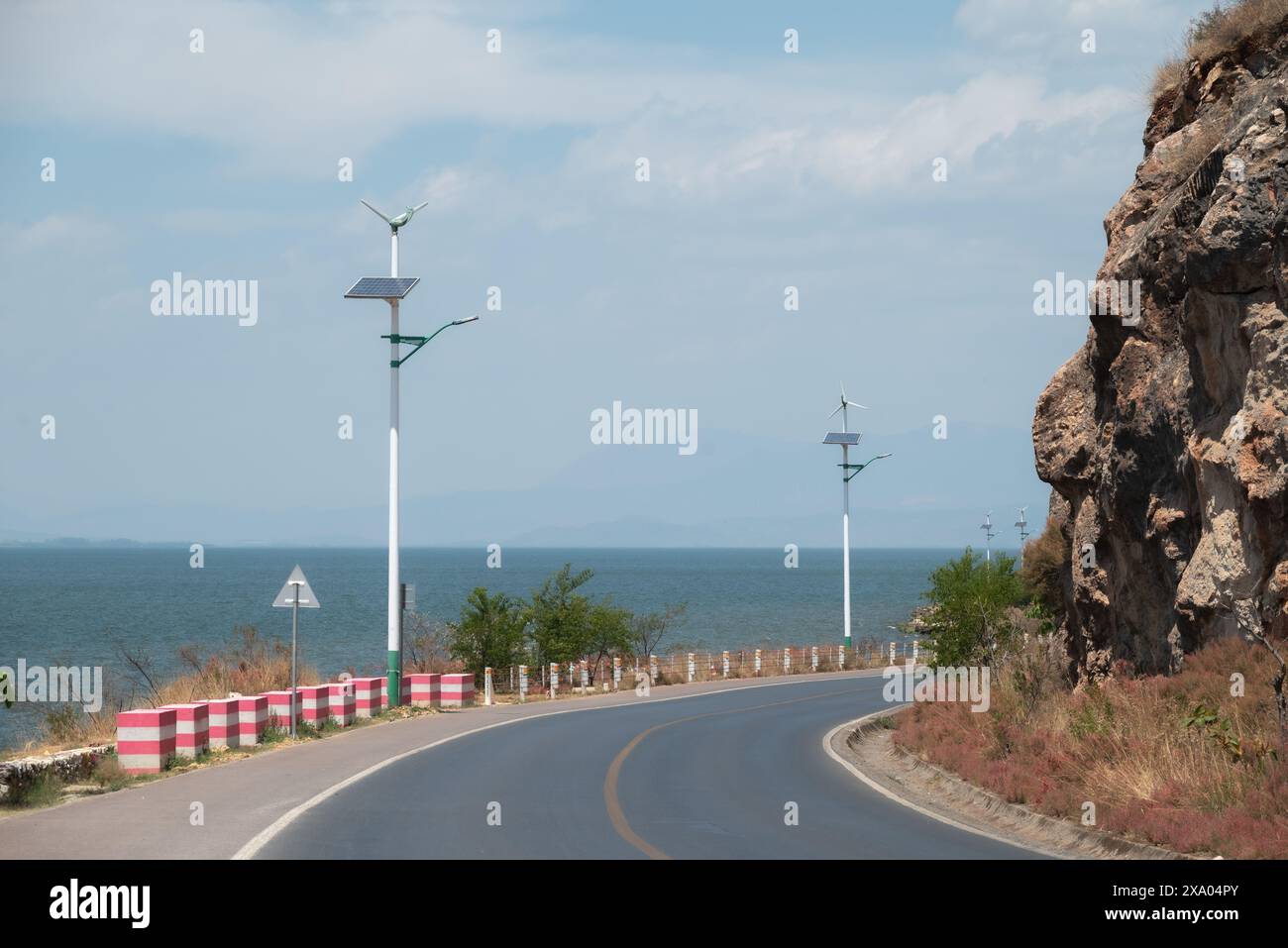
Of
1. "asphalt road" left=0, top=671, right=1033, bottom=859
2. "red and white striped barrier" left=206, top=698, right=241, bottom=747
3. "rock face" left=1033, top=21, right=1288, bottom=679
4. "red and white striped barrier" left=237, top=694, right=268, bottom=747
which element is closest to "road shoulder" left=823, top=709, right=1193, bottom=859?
"asphalt road" left=0, top=671, right=1033, bottom=859

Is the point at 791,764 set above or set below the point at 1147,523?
below

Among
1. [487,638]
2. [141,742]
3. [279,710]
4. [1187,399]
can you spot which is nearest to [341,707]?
[279,710]

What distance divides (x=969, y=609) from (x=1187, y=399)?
1100cm

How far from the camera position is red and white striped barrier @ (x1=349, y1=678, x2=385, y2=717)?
96.7 ft

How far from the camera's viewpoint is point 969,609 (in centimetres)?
2961

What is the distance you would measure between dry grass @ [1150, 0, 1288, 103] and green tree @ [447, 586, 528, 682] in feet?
Result: 91.1

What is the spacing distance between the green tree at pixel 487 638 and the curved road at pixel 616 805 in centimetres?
1671

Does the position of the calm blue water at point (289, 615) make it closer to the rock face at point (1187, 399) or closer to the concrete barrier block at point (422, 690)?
the concrete barrier block at point (422, 690)

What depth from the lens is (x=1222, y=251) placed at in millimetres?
17219

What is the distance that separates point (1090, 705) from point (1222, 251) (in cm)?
611
